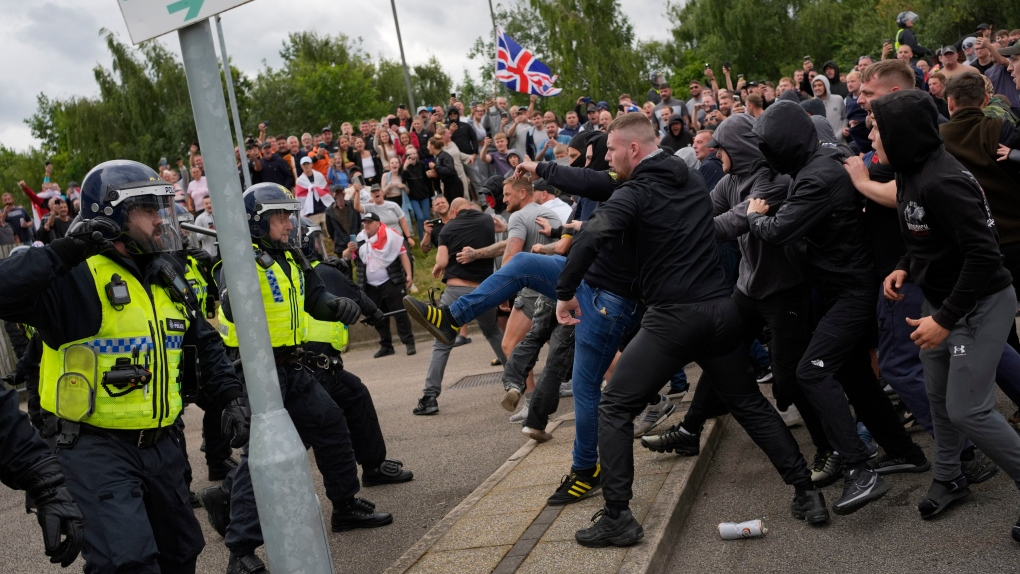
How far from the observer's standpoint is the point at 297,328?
20.0 feet

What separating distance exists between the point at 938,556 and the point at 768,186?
2228 millimetres

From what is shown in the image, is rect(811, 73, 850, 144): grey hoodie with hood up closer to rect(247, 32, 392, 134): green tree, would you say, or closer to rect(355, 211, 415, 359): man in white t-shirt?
rect(355, 211, 415, 359): man in white t-shirt

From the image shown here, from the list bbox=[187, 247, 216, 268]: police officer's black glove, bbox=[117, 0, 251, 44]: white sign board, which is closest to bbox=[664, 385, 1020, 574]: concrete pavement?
bbox=[187, 247, 216, 268]: police officer's black glove

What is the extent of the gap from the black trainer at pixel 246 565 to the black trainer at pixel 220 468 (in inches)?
105

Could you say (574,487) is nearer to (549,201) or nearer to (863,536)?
(863,536)

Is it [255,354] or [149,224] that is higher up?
[149,224]

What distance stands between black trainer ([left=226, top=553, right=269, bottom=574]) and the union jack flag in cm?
1534

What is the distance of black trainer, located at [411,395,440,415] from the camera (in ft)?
31.8

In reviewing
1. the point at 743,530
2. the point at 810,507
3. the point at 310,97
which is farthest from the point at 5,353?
the point at 310,97

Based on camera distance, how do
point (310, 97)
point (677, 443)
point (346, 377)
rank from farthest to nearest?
1. point (310, 97)
2. point (346, 377)
3. point (677, 443)

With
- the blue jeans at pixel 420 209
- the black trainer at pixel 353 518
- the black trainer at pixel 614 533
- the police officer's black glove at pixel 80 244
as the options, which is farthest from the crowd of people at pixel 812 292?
the blue jeans at pixel 420 209

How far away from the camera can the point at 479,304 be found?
21.4 ft

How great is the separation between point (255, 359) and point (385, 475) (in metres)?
4.20

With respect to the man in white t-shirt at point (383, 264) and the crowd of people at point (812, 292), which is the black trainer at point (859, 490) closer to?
the crowd of people at point (812, 292)
